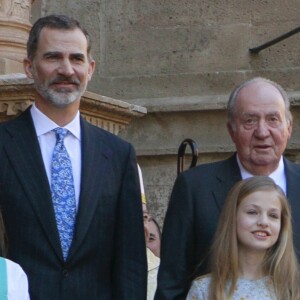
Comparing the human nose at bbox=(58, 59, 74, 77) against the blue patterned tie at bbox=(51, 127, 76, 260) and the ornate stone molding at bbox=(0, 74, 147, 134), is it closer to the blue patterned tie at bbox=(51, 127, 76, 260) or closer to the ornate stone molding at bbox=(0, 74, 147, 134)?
the blue patterned tie at bbox=(51, 127, 76, 260)

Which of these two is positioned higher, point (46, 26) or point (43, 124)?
point (46, 26)

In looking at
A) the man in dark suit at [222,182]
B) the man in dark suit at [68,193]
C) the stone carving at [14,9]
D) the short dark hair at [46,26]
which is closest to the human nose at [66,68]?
the man in dark suit at [68,193]

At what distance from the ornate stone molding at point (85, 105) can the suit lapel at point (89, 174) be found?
1.19m

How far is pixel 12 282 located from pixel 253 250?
0.96 meters

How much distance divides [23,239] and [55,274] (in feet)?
0.57

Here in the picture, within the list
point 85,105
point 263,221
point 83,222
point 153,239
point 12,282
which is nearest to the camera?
point 12,282

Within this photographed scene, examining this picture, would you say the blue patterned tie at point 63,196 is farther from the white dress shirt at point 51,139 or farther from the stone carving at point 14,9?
the stone carving at point 14,9

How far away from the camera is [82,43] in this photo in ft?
17.1

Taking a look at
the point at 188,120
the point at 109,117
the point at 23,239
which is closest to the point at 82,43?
the point at 23,239

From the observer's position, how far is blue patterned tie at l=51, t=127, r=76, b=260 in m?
5.05

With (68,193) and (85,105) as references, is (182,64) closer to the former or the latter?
(85,105)

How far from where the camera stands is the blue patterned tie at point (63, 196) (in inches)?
199

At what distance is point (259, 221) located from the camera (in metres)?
4.93

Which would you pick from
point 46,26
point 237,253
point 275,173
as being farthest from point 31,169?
point 275,173
